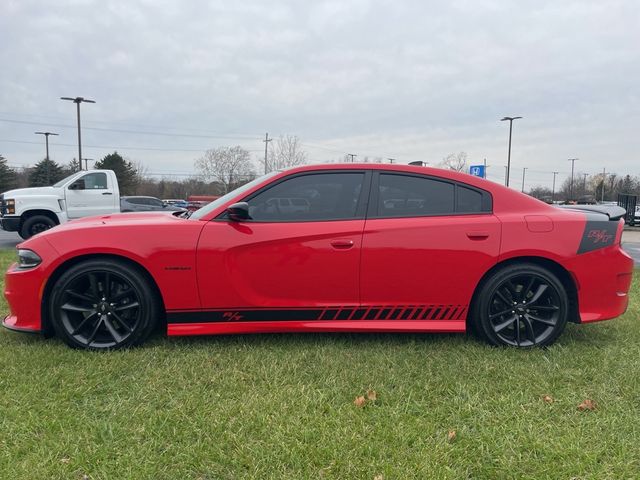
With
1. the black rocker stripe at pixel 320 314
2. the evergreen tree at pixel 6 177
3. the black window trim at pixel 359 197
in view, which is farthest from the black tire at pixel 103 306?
the evergreen tree at pixel 6 177

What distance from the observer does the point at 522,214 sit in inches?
140

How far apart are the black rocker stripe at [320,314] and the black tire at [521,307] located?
23 cm

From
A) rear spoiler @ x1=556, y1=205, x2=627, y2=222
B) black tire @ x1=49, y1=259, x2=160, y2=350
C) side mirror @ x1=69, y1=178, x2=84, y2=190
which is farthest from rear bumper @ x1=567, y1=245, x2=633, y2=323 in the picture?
side mirror @ x1=69, y1=178, x2=84, y2=190

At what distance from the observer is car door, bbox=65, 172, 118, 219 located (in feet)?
34.4

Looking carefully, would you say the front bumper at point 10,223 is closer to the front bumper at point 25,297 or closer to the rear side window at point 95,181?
the rear side window at point 95,181

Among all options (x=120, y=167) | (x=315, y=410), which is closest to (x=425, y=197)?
(x=315, y=410)

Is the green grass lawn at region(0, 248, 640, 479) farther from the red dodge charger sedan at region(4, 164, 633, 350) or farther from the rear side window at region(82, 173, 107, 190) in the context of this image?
the rear side window at region(82, 173, 107, 190)

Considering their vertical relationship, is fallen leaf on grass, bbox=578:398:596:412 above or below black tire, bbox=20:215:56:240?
below

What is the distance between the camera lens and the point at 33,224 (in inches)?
402

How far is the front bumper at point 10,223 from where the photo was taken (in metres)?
9.95

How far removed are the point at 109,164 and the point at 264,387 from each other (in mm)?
58123

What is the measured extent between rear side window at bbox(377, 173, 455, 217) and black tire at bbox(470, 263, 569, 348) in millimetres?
701

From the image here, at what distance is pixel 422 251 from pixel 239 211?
55.5 inches

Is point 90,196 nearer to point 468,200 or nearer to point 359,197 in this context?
point 359,197
